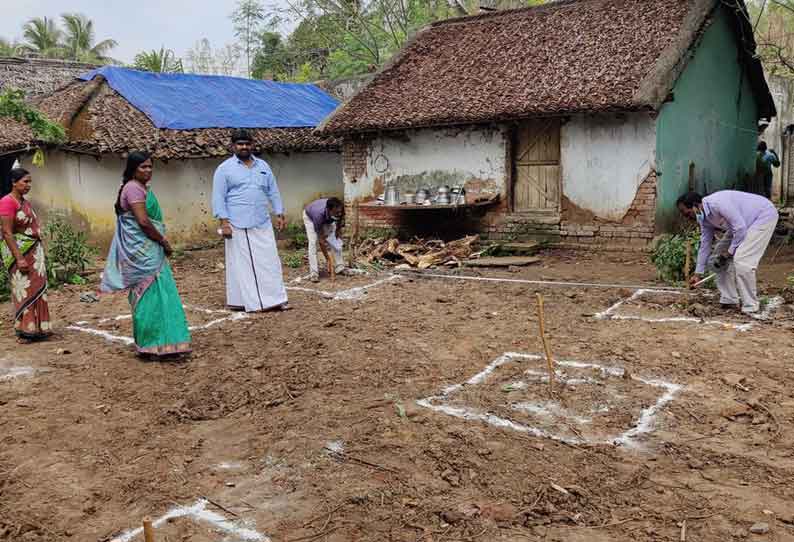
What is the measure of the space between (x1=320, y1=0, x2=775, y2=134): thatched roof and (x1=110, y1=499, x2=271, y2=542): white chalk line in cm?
859

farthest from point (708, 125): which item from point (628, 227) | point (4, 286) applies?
point (4, 286)

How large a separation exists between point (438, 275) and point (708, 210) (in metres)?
4.22

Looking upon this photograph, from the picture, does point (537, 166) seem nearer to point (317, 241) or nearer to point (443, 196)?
point (443, 196)

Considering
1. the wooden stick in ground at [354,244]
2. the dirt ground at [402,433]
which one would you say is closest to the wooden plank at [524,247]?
the wooden stick in ground at [354,244]

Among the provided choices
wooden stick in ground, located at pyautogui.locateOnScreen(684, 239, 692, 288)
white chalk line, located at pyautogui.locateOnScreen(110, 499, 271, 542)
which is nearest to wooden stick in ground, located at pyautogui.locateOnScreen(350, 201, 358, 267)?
wooden stick in ground, located at pyautogui.locateOnScreen(684, 239, 692, 288)

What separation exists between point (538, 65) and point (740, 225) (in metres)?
6.21

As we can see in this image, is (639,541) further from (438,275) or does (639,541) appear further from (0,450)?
(438,275)

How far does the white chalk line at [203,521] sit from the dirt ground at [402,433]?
0.02 m

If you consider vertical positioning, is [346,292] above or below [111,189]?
below

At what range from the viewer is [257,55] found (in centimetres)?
3081

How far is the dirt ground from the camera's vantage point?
355 centimetres

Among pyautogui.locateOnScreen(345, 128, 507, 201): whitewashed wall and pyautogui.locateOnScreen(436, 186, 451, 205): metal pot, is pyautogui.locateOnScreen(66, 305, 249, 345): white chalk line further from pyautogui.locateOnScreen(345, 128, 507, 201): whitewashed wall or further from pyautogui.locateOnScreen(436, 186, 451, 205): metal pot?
pyautogui.locateOnScreen(345, 128, 507, 201): whitewashed wall

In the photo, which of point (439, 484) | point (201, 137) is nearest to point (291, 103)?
point (201, 137)

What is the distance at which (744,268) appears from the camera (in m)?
7.00
